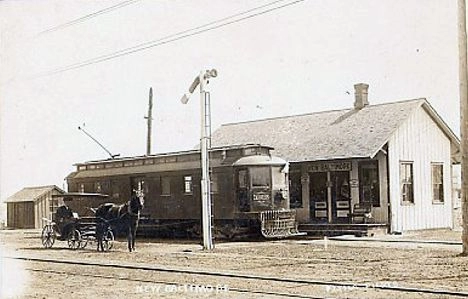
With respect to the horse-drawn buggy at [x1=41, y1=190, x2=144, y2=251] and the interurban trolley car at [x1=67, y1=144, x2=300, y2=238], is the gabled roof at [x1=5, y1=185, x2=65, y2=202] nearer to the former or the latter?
the horse-drawn buggy at [x1=41, y1=190, x2=144, y2=251]

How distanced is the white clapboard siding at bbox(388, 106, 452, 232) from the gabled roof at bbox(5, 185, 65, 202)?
5056mm

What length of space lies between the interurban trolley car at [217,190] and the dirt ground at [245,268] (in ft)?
3.15

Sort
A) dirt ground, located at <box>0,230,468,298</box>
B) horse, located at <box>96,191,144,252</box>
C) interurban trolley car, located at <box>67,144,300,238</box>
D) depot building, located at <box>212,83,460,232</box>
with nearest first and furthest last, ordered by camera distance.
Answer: dirt ground, located at <box>0,230,468,298</box> < horse, located at <box>96,191,144,252</box> < depot building, located at <box>212,83,460,232</box> < interurban trolley car, located at <box>67,144,300,238</box>

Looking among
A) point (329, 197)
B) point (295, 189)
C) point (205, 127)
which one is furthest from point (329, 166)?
point (205, 127)

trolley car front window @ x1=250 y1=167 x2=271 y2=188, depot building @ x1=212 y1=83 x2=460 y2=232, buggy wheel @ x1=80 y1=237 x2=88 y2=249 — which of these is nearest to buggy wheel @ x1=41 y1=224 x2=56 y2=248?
buggy wheel @ x1=80 y1=237 x2=88 y2=249

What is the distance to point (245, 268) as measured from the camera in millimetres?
6547

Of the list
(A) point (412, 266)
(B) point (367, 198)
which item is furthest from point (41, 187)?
(B) point (367, 198)

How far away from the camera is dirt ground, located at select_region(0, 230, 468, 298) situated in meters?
5.02

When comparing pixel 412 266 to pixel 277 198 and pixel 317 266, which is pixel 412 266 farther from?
pixel 277 198

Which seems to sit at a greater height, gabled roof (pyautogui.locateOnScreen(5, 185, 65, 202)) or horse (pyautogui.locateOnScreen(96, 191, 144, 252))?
gabled roof (pyautogui.locateOnScreen(5, 185, 65, 202))

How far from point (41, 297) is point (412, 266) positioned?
298cm

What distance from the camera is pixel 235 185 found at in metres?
10.8

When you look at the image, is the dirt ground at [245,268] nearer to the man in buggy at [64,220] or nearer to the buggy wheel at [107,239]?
the buggy wheel at [107,239]

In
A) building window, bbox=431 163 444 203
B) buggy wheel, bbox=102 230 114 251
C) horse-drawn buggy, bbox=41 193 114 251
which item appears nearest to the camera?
horse-drawn buggy, bbox=41 193 114 251
